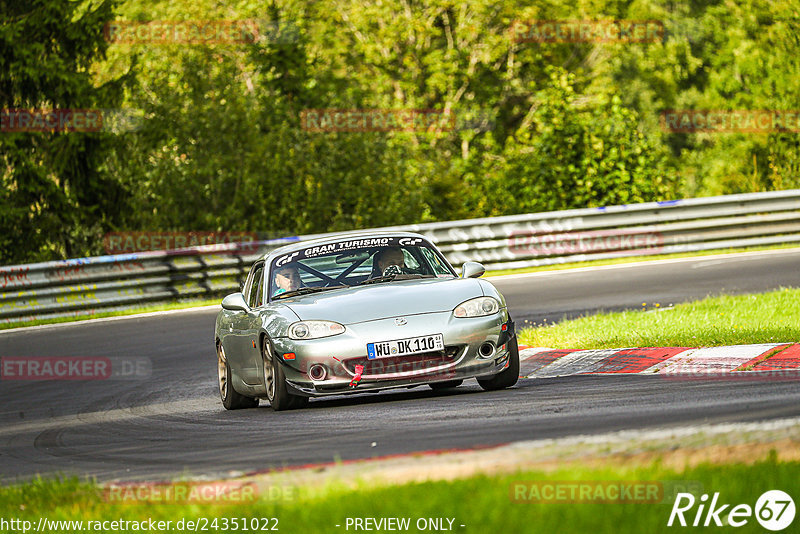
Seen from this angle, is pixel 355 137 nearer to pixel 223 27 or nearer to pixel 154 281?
pixel 154 281

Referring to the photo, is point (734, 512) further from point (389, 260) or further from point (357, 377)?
point (389, 260)

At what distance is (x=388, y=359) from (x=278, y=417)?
925 mm

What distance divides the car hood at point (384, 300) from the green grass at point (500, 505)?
11.8 ft

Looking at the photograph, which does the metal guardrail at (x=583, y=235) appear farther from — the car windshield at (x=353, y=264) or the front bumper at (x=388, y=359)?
the front bumper at (x=388, y=359)

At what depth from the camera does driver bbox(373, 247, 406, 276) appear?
10.3m

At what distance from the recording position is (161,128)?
25688 millimetres

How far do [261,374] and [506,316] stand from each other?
6.61 feet

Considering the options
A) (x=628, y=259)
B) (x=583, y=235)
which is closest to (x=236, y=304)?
(x=583, y=235)

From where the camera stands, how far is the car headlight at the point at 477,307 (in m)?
9.14

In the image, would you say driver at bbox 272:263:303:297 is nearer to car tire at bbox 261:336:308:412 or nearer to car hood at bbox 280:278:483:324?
car hood at bbox 280:278:483:324

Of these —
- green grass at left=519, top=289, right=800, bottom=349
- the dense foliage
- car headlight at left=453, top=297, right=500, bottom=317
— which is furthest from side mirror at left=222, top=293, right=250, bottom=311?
the dense foliage

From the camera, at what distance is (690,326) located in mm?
11688

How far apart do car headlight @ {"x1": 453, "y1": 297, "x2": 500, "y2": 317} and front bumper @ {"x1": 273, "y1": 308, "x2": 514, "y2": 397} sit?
0.07m

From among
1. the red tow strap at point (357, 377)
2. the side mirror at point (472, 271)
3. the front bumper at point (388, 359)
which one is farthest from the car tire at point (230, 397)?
the side mirror at point (472, 271)
